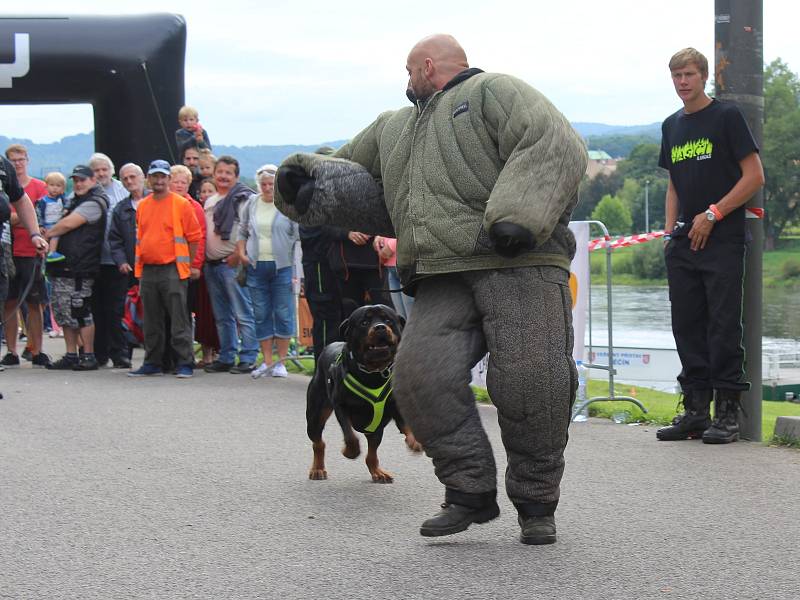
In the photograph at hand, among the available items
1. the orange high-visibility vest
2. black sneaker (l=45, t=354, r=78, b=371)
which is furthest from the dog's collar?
Result: black sneaker (l=45, t=354, r=78, b=371)

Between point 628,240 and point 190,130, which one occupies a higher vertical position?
point 190,130

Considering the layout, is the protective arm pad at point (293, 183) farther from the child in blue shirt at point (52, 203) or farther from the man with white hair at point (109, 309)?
the child in blue shirt at point (52, 203)

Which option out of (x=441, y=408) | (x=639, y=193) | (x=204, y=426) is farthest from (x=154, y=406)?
(x=639, y=193)

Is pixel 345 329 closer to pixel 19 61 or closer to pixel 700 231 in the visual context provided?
pixel 700 231

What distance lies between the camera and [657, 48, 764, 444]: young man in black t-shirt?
23.9 ft

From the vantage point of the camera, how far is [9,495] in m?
6.05

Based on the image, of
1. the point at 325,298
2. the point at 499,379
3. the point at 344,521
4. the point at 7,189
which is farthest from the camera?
the point at 7,189

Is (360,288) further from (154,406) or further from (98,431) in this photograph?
(98,431)

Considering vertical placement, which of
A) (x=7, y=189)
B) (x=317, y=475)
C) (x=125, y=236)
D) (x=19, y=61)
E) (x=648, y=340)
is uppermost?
(x=19, y=61)

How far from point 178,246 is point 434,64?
694cm

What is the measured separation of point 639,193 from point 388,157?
101612 millimetres

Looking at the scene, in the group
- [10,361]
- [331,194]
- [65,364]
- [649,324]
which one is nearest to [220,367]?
[65,364]

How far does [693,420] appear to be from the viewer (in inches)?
297

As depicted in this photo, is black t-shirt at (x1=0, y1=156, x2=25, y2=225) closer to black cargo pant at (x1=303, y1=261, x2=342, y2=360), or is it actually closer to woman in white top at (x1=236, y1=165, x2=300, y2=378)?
woman in white top at (x1=236, y1=165, x2=300, y2=378)
